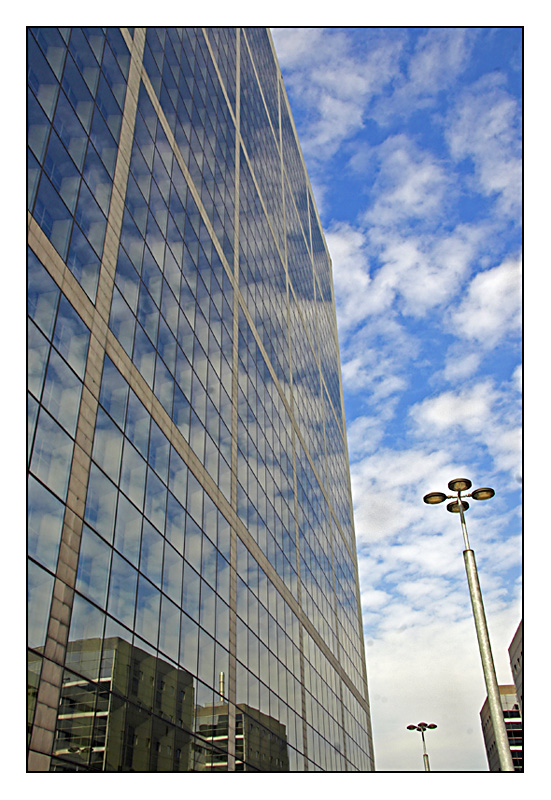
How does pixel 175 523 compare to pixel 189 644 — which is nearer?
pixel 189 644

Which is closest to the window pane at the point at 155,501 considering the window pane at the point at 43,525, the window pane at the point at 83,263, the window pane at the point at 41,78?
the window pane at the point at 43,525

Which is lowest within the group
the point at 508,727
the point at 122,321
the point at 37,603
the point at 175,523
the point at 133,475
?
the point at 37,603

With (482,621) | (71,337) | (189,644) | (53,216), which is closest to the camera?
(482,621)

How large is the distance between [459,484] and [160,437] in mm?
13227

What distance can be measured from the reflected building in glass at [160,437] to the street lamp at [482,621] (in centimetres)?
1038

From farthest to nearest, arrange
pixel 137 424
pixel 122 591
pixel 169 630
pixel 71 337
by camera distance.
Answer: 1. pixel 169 630
2. pixel 137 424
3. pixel 122 591
4. pixel 71 337

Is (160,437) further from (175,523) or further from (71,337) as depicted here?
(71,337)

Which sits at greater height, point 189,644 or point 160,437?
point 160,437

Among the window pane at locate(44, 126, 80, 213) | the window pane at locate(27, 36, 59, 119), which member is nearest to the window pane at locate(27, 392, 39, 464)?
the window pane at locate(44, 126, 80, 213)

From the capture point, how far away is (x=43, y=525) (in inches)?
726

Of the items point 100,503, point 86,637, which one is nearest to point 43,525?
point 100,503

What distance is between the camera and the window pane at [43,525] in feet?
59.0
